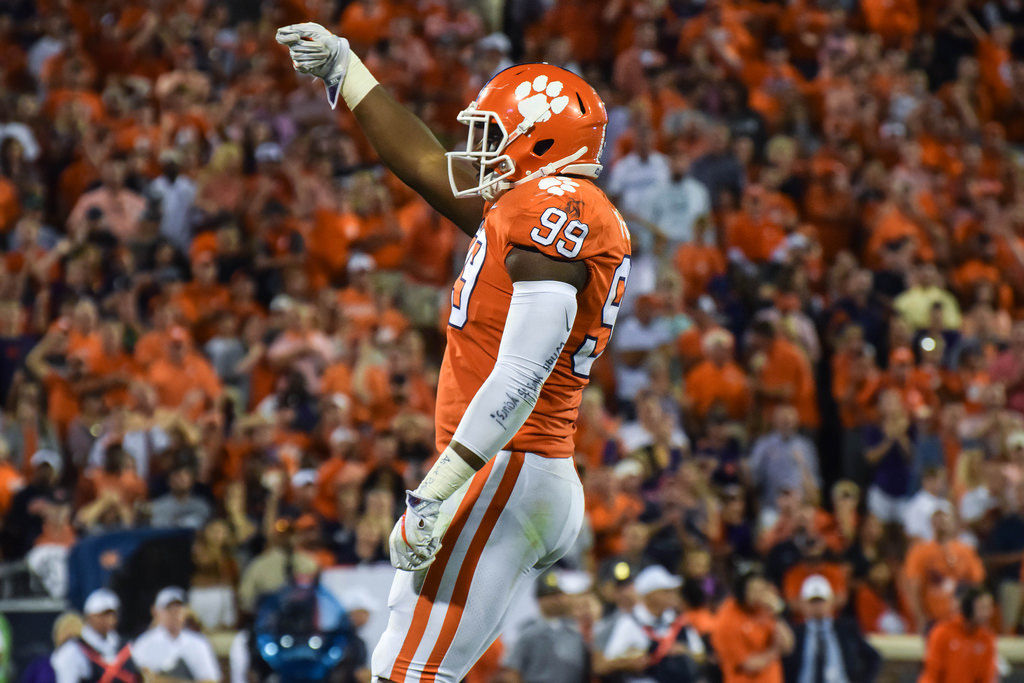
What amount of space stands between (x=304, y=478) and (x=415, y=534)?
6380 millimetres

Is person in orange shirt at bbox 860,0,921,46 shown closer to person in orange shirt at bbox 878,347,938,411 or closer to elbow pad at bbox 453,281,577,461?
person in orange shirt at bbox 878,347,938,411

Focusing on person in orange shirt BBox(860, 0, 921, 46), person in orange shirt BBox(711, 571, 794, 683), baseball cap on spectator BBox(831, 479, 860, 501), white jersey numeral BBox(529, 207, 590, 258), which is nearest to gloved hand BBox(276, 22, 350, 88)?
white jersey numeral BBox(529, 207, 590, 258)

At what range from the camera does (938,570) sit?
10.1m

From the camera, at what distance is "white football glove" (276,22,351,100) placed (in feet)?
15.1

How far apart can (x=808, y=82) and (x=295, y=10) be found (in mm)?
5368

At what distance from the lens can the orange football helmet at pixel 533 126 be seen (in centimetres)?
414

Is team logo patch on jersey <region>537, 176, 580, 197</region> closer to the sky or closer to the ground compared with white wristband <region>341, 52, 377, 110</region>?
closer to the ground

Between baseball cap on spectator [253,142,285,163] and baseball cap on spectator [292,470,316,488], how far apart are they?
392cm

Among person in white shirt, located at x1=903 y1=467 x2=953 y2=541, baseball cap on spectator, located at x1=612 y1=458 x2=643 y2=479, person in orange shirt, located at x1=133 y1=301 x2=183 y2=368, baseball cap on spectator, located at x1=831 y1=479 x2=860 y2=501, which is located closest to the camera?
baseball cap on spectator, located at x1=612 y1=458 x2=643 y2=479

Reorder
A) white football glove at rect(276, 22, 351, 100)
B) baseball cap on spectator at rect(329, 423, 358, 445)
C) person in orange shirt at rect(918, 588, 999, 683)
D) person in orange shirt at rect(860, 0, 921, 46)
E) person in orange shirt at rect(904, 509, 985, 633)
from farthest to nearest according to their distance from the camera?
1. person in orange shirt at rect(860, 0, 921, 46)
2. baseball cap on spectator at rect(329, 423, 358, 445)
3. person in orange shirt at rect(904, 509, 985, 633)
4. person in orange shirt at rect(918, 588, 999, 683)
5. white football glove at rect(276, 22, 351, 100)

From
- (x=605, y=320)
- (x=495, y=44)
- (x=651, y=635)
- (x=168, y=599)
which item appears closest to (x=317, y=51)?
(x=605, y=320)

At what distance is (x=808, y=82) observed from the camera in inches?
604

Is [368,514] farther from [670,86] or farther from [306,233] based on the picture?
[670,86]

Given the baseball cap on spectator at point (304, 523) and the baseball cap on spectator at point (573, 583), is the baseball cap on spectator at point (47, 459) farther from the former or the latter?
the baseball cap on spectator at point (573, 583)
